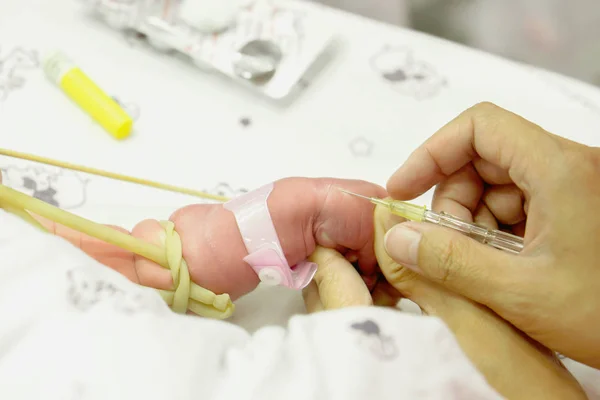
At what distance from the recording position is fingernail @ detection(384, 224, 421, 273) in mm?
691

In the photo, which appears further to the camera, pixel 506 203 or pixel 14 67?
pixel 14 67

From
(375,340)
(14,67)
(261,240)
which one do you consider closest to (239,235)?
(261,240)

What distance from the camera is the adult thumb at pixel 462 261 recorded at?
668mm

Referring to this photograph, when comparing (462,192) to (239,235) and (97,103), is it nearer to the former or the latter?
(239,235)

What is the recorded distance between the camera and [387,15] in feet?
4.32

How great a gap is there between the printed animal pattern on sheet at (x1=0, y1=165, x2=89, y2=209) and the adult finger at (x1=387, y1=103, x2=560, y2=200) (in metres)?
0.49

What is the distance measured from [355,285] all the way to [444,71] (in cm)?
52

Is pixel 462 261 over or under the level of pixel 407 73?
under

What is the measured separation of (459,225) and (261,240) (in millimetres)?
246

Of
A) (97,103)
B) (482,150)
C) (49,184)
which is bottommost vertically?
(49,184)

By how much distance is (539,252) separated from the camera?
676mm

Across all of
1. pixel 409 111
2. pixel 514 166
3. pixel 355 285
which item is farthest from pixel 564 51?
pixel 355 285

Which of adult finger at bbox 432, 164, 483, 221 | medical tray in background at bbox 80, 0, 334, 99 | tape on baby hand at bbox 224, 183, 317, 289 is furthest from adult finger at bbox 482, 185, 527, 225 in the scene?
medical tray in background at bbox 80, 0, 334, 99

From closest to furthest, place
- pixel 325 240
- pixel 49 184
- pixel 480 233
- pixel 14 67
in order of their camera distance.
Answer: pixel 480 233 → pixel 325 240 → pixel 49 184 → pixel 14 67
